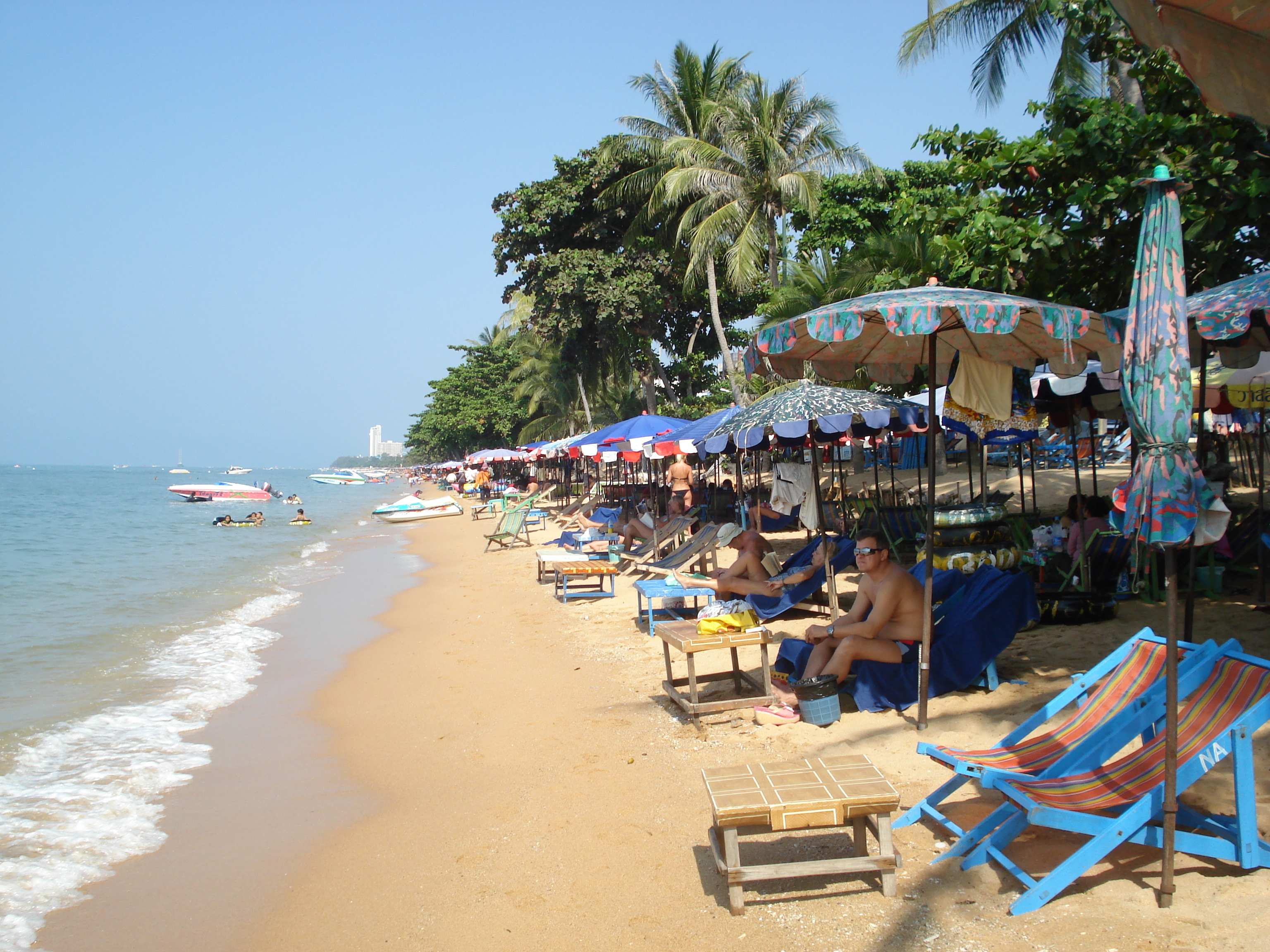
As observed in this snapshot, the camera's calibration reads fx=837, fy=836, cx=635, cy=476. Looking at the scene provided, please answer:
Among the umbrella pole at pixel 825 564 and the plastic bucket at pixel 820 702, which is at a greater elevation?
the umbrella pole at pixel 825 564

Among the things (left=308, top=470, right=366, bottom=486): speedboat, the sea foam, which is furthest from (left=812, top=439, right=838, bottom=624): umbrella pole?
(left=308, top=470, right=366, bottom=486): speedboat

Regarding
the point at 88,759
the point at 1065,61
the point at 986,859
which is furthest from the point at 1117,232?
the point at 1065,61

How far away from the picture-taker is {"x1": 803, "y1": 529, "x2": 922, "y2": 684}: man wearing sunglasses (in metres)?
5.17

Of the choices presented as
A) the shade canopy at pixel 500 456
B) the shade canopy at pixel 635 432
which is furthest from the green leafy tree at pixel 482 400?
the shade canopy at pixel 635 432

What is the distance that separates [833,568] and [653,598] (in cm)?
205

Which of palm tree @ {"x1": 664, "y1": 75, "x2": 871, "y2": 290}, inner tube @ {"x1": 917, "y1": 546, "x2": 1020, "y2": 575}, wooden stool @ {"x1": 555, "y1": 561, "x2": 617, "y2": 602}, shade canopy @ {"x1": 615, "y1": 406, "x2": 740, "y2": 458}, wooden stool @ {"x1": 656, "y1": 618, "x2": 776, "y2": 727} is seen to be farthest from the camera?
palm tree @ {"x1": 664, "y1": 75, "x2": 871, "y2": 290}

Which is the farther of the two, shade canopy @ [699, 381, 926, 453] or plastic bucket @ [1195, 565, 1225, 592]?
shade canopy @ [699, 381, 926, 453]

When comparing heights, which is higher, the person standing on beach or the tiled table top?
the person standing on beach

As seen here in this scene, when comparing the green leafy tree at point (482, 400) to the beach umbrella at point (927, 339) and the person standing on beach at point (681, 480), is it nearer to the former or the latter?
the person standing on beach at point (681, 480)

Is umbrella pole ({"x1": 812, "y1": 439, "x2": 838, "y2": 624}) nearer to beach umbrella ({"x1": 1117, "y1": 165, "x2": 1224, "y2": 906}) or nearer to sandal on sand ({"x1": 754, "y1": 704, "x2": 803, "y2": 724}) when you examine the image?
sandal on sand ({"x1": 754, "y1": 704, "x2": 803, "y2": 724})

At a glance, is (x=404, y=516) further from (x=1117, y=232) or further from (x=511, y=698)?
(x=1117, y=232)

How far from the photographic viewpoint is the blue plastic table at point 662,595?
777 centimetres

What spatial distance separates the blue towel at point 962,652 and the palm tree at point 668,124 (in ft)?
54.7

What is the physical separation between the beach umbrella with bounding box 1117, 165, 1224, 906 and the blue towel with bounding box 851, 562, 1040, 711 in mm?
2281
